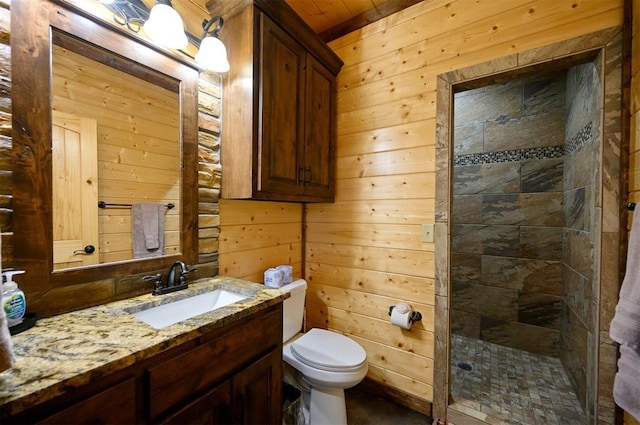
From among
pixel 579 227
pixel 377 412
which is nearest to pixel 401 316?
pixel 377 412

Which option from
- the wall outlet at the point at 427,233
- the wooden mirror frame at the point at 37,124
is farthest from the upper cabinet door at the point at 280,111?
the wall outlet at the point at 427,233

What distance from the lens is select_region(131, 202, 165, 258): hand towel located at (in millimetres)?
1225

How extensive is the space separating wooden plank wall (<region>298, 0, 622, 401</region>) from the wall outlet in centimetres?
3

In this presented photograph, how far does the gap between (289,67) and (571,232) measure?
2383 millimetres

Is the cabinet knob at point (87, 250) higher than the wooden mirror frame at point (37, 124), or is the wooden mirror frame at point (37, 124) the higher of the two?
the wooden mirror frame at point (37, 124)

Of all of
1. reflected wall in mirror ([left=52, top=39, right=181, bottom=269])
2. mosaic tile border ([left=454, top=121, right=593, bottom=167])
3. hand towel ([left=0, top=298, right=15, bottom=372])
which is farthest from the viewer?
mosaic tile border ([left=454, top=121, right=593, bottom=167])

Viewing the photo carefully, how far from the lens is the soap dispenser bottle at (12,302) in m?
0.78

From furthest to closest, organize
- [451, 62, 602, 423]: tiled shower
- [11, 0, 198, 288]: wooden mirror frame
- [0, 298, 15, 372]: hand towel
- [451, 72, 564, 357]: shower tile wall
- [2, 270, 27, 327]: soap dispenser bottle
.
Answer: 1. [451, 72, 564, 357]: shower tile wall
2. [451, 62, 602, 423]: tiled shower
3. [11, 0, 198, 288]: wooden mirror frame
4. [2, 270, 27, 327]: soap dispenser bottle
5. [0, 298, 15, 372]: hand towel

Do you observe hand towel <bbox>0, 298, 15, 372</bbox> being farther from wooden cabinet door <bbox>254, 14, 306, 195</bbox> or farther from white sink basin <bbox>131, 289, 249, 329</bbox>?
wooden cabinet door <bbox>254, 14, 306, 195</bbox>

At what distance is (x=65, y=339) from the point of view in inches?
30.7

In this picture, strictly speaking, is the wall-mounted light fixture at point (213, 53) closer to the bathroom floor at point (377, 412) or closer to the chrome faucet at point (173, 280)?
the chrome faucet at point (173, 280)

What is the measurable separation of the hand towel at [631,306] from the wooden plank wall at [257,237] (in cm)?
172

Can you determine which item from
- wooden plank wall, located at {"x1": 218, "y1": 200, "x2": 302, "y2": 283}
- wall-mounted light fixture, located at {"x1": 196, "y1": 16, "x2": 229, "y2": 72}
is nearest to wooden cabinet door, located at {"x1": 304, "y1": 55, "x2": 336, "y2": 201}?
wooden plank wall, located at {"x1": 218, "y1": 200, "x2": 302, "y2": 283}

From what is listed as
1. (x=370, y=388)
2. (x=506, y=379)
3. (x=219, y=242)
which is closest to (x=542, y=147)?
(x=506, y=379)
